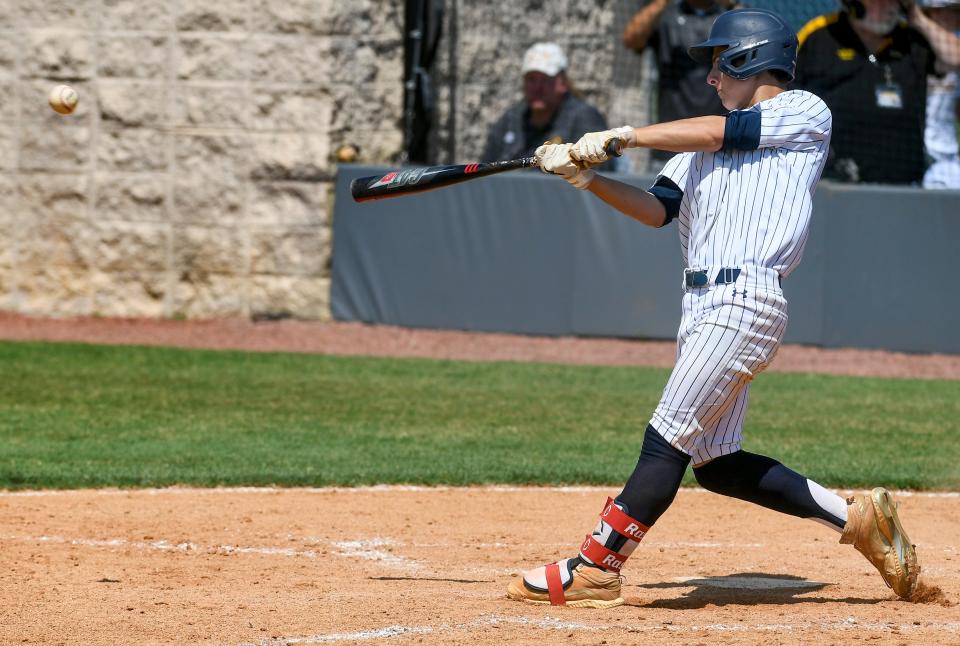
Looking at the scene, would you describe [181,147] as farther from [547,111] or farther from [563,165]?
[563,165]

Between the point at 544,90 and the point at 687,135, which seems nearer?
the point at 687,135

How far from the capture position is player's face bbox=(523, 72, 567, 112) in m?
11.2

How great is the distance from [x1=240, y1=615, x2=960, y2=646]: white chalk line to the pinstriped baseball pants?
1.78 feet

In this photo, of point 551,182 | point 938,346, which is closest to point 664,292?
point 551,182

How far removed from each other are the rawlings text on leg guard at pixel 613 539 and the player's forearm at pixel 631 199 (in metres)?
0.89

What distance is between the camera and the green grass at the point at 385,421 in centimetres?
686

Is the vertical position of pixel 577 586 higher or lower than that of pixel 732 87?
lower

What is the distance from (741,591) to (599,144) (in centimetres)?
158

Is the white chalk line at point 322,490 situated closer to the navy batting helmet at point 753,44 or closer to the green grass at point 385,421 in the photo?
the green grass at point 385,421

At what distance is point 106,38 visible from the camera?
1189 centimetres

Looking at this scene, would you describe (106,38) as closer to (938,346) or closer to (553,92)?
(553,92)

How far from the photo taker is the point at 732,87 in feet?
14.0

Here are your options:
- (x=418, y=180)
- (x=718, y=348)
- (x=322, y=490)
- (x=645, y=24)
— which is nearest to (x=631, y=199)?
(x=718, y=348)

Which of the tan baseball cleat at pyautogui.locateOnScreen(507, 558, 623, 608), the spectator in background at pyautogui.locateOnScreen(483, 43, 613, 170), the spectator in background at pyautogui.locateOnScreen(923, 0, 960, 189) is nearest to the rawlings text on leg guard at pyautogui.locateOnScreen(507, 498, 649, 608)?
the tan baseball cleat at pyautogui.locateOnScreen(507, 558, 623, 608)
